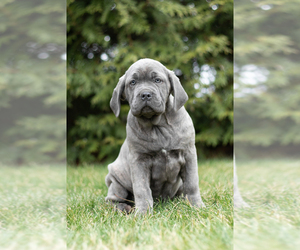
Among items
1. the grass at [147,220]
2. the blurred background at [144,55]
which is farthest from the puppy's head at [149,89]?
the blurred background at [144,55]

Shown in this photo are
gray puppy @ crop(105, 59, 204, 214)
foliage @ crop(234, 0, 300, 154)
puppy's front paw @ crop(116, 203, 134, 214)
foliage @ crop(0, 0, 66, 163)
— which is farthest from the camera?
puppy's front paw @ crop(116, 203, 134, 214)

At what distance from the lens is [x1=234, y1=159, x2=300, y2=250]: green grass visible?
61.5 inches

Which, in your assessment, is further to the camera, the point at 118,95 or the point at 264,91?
the point at 118,95

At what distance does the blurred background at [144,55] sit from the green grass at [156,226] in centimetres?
381

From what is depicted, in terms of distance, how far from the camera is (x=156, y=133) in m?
2.73

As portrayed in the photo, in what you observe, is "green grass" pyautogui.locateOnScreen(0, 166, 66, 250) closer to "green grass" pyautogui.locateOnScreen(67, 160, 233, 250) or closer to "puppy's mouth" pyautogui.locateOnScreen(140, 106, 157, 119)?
"green grass" pyautogui.locateOnScreen(67, 160, 233, 250)

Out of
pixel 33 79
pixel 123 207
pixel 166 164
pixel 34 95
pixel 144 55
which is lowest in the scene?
pixel 123 207

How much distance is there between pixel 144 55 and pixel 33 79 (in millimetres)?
4698

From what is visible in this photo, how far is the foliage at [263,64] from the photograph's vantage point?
2074mm

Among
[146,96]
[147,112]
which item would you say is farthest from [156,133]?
[146,96]

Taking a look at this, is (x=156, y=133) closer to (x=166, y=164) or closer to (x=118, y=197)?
(x=166, y=164)

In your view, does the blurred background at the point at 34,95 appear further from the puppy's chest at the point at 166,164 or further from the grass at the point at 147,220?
the puppy's chest at the point at 166,164

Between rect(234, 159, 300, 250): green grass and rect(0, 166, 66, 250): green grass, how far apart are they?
3.49 ft

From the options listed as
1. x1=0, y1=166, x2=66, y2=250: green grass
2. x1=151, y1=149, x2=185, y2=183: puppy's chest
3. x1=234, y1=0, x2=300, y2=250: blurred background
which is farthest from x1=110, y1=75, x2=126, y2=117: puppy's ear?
x1=234, y1=0, x2=300, y2=250: blurred background
